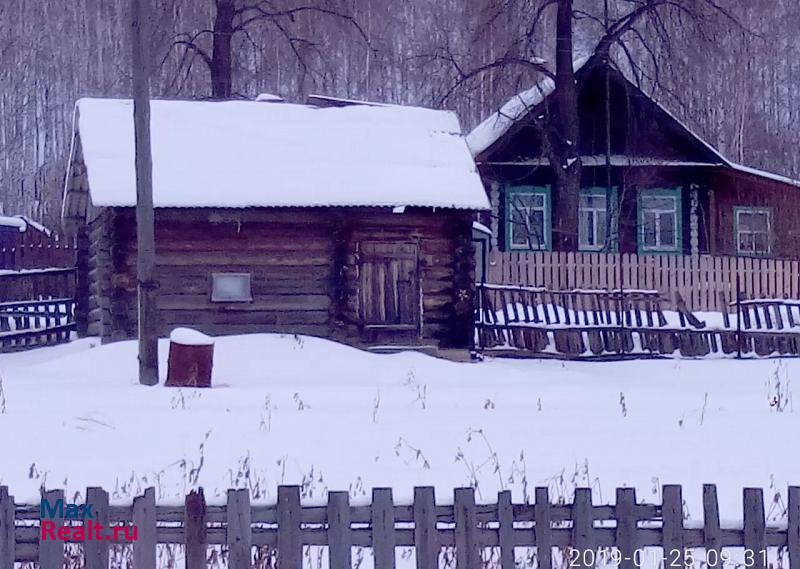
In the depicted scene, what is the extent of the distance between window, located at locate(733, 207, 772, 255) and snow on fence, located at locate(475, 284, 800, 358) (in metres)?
12.3

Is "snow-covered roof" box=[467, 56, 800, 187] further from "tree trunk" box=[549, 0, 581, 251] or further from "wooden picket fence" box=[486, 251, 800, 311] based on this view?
"wooden picket fence" box=[486, 251, 800, 311]

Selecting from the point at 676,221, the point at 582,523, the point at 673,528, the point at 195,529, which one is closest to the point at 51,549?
the point at 195,529

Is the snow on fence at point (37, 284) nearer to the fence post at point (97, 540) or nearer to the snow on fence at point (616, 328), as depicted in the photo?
the snow on fence at point (616, 328)

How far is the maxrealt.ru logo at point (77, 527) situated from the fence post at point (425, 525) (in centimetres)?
129

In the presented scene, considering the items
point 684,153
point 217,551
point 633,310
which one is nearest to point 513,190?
point 684,153

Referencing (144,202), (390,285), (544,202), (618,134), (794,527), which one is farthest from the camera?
(544,202)

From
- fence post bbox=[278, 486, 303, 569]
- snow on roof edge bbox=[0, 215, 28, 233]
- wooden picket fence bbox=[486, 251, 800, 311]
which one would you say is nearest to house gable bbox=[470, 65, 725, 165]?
wooden picket fence bbox=[486, 251, 800, 311]

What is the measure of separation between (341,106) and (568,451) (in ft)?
49.1

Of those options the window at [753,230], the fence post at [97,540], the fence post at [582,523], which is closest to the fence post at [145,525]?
the fence post at [97,540]

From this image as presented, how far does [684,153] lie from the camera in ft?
101

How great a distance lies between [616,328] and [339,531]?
15748 millimetres

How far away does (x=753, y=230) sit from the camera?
3378 centimetres

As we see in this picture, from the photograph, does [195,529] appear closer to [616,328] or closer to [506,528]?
[506,528]

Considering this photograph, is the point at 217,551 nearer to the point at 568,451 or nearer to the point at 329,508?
the point at 329,508
